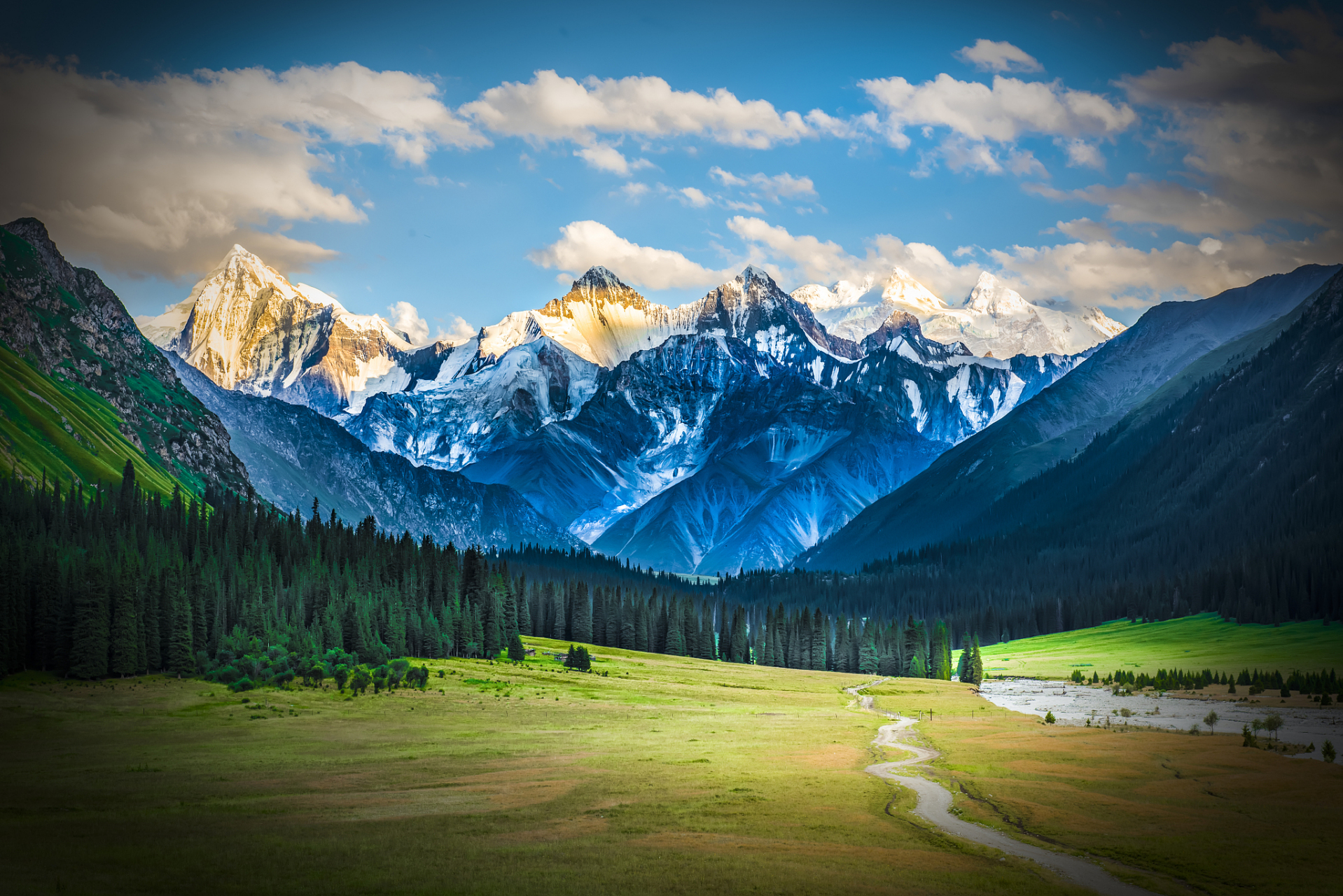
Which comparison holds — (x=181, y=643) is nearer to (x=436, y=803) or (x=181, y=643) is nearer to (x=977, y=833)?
(x=436, y=803)

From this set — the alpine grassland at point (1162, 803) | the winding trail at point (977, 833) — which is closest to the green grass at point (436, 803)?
the winding trail at point (977, 833)

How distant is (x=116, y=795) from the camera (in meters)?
51.9

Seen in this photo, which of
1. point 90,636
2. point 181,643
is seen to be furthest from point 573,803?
point 181,643

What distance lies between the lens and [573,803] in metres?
53.0

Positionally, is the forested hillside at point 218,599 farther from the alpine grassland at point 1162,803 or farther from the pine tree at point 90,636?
the alpine grassland at point 1162,803

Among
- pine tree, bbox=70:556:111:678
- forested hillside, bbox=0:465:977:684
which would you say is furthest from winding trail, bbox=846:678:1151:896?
pine tree, bbox=70:556:111:678

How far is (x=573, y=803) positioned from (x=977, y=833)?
67.6ft

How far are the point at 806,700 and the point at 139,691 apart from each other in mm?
78701

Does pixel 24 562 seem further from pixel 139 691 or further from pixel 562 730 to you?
pixel 562 730

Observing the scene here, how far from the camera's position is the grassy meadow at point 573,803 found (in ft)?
127

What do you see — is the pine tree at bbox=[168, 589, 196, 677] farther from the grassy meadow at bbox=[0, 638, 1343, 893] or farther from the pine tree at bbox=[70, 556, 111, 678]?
the grassy meadow at bbox=[0, 638, 1343, 893]

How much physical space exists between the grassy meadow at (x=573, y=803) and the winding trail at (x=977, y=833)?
134 cm

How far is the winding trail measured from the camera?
39531 mm

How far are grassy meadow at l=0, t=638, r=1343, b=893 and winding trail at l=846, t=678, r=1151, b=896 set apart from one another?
1343mm
